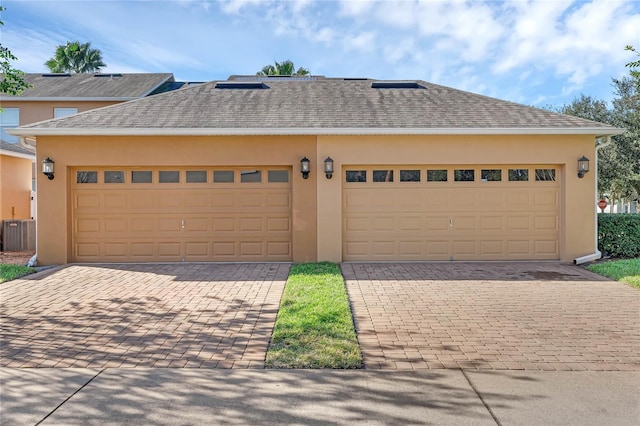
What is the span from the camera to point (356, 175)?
33.7 feet

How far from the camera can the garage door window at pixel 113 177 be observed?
10.2 m

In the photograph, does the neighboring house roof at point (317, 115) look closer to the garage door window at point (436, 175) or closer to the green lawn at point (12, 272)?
the garage door window at point (436, 175)

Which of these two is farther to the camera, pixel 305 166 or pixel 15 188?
pixel 15 188

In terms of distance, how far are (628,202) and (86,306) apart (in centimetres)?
3606

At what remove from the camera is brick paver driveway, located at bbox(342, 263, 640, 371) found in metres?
4.24

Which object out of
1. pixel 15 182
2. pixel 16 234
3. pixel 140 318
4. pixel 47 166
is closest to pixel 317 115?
pixel 47 166

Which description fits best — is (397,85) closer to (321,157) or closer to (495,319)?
(321,157)

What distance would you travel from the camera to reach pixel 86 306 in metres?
6.26

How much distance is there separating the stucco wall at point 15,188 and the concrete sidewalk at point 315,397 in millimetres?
12781

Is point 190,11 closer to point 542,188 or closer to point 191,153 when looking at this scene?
point 191,153

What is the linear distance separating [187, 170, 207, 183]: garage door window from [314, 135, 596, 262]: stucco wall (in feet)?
9.08

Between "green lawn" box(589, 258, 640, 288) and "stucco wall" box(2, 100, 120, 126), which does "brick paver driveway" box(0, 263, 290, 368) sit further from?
"stucco wall" box(2, 100, 120, 126)

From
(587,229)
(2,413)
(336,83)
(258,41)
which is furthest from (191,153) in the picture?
(587,229)

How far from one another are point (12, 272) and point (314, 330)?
7307 millimetres
